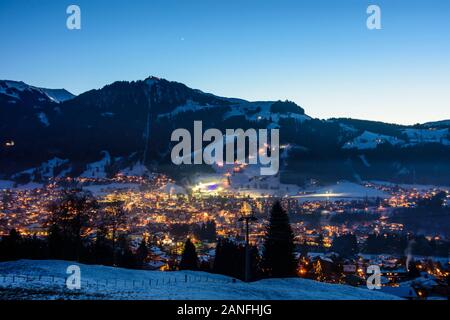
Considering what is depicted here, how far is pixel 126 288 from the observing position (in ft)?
92.6

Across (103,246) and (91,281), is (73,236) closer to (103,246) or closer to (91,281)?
(103,246)

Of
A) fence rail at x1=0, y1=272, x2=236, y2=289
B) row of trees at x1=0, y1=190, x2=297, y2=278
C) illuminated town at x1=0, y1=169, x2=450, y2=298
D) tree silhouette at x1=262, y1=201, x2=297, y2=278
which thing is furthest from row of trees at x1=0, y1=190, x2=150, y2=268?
tree silhouette at x1=262, y1=201, x2=297, y2=278

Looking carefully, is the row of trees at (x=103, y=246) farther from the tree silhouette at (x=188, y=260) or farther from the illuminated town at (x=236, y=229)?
the illuminated town at (x=236, y=229)

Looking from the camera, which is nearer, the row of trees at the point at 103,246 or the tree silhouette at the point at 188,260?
the row of trees at the point at 103,246

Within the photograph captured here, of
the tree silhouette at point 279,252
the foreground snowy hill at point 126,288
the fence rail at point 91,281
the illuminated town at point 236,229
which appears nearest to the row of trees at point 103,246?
the tree silhouette at point 279,252

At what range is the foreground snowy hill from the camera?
24.2 m

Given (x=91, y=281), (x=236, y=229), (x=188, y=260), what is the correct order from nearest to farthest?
(x=91, y=281)
(x=188, y=260)
(x=236, y=229)

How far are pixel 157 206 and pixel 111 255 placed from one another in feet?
452

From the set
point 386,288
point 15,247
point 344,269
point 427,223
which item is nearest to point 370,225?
point 427,223

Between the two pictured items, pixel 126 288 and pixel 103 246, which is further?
pixel 103 246

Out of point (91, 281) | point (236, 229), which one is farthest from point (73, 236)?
point (236, 229)

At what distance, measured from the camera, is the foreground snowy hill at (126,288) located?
79.6ft
